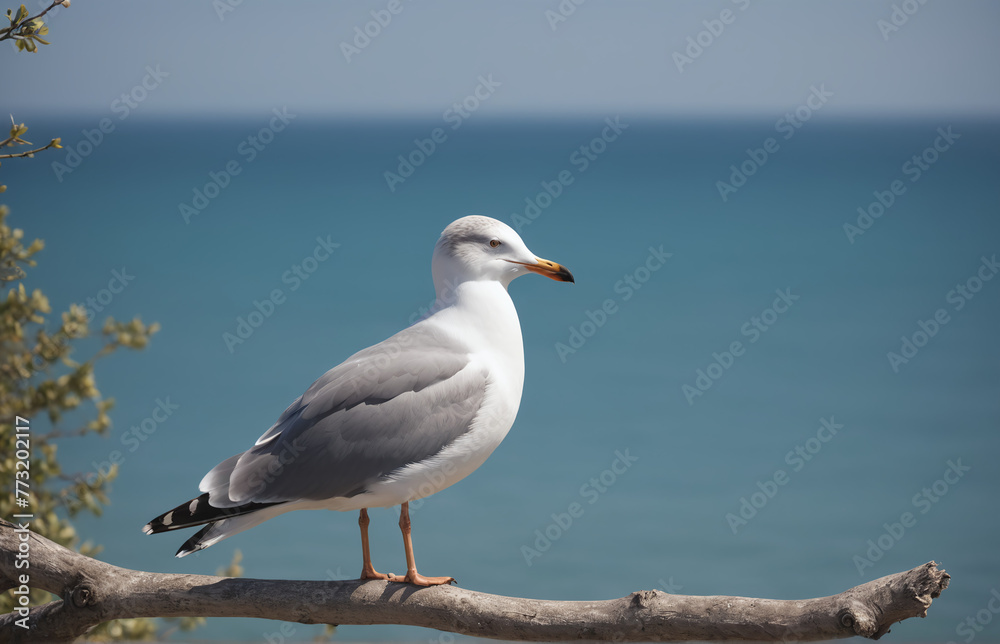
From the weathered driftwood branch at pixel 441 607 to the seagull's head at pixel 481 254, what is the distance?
88 centimetres

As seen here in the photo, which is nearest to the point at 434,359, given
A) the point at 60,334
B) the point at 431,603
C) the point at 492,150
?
the point at 431,603

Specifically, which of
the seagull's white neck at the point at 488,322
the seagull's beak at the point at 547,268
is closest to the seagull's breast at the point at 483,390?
the seagull's white neck at the point at 488,322

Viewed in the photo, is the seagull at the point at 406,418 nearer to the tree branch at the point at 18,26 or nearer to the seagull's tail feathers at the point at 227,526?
the seagull's tail feathers at the point at 227,526

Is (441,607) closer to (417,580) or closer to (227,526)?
(417,580)

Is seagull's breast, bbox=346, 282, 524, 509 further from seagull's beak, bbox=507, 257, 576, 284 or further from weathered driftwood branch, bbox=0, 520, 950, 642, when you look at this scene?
weathered driftwood branch, bbox=0, 520, 950, 642

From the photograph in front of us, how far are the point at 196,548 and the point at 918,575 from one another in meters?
1.75

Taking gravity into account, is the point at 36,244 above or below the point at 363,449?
above

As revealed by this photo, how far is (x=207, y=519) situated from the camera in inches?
91.9

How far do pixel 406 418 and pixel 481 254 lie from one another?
0.51 m

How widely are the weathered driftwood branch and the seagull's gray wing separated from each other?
272mm

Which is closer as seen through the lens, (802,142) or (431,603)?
(431,603)

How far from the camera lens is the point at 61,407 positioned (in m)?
3.61

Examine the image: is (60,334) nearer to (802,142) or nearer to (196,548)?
(196,548)

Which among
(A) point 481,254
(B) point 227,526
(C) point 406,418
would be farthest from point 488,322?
(B) point 227,526
